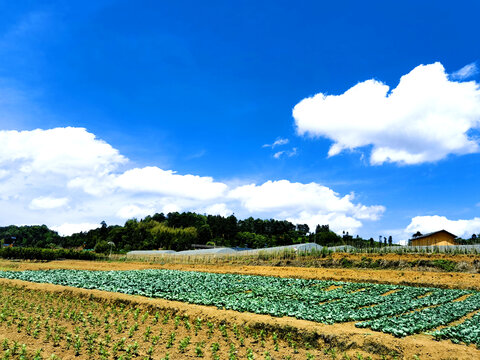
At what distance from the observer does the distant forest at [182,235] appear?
289 ft

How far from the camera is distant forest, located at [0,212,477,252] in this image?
3469 inches

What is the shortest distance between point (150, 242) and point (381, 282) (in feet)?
260

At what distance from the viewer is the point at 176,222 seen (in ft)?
454

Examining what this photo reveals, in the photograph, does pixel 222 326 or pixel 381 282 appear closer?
pixel 222 326

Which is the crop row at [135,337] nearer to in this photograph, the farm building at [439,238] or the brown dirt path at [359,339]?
the brown dirt path at [359,339]

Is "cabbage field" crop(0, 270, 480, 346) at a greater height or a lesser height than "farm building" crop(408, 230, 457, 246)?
lesser

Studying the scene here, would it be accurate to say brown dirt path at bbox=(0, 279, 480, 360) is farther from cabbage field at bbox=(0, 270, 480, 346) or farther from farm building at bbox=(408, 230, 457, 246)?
farm building at bbox=(408, 230, 457, 246)


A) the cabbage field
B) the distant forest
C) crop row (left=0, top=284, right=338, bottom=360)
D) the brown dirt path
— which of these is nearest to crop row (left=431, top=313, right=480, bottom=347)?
the cabbage field

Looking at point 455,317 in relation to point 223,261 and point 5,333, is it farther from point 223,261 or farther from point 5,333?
point 223,261

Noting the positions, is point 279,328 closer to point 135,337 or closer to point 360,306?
point 135,337

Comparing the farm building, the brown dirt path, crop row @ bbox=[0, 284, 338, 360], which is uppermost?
the farm building

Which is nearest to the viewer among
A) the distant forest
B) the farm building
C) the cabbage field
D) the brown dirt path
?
the brown dirt path

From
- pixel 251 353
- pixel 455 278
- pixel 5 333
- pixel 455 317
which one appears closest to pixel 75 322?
pixel 5 333

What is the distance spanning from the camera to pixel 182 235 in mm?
90188
